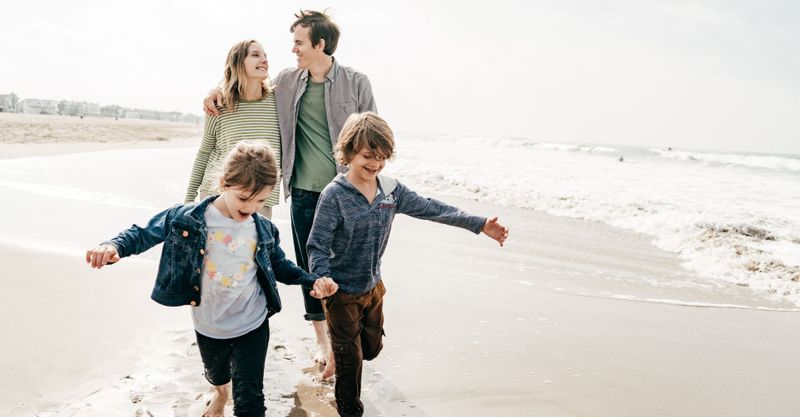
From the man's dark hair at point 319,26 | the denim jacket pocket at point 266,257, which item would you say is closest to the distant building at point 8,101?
the man's dark hair at point 319,26

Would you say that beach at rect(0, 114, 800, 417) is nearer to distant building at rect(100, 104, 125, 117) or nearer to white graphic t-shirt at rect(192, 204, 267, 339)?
white graphic t-shirt at rect(192, 204, 267, 339)

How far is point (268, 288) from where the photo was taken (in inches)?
93.8

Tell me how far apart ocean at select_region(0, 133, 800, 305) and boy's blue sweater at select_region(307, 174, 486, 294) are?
0.49 meters

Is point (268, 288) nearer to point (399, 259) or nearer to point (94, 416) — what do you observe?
point (94, 416)

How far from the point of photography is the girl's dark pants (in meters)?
2.35

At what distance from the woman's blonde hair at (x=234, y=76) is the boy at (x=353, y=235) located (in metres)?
0.94

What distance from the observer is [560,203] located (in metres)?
11.2

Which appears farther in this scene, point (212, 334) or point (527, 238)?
point (527, 238)

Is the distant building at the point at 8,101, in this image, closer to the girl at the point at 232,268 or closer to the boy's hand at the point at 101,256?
the girl at the point at 232,268

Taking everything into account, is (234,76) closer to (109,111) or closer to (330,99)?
(330,99)

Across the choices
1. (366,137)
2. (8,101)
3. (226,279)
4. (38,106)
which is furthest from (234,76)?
(38,106)

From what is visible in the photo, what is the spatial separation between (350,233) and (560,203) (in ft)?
30.6

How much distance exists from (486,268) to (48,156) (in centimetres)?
1256

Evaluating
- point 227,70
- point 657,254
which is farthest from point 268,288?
point 657,254
